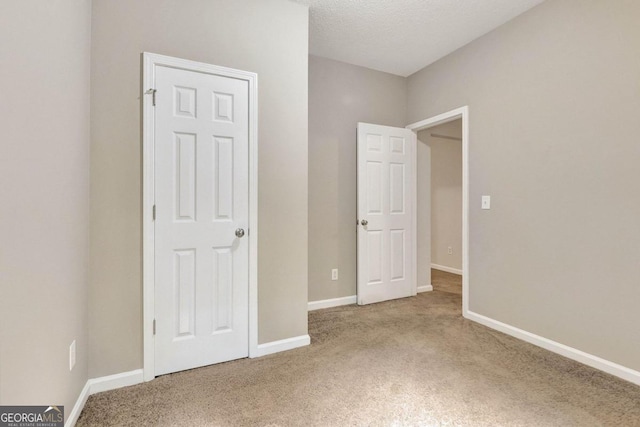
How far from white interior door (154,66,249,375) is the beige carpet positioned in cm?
21

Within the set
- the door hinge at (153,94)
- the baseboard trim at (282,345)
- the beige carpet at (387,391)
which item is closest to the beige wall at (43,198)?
the door hinge at (153,94)

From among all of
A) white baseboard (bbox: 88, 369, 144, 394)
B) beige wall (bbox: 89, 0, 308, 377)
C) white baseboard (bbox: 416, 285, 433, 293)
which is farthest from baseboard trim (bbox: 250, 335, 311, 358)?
white baseboard (bbox: 416, 285, 433, 293)

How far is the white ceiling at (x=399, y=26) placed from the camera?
2.48m

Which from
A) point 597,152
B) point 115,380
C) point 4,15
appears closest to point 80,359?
point 115,380

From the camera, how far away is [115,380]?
1.86m

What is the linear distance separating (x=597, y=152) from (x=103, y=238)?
10.9 ft

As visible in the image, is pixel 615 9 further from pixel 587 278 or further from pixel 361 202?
pixel 361 202

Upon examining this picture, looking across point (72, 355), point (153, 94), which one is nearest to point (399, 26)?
point (153, 94)

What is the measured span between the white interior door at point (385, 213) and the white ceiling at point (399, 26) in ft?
2.59

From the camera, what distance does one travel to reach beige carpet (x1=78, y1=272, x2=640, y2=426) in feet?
Result: 5.22

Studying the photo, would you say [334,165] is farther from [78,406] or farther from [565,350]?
[78,406]

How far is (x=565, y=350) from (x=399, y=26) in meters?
3.01

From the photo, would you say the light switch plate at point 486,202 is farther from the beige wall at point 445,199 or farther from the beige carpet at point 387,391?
the beige wall at point 445,199

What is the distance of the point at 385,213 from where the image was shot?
11.8 feet
